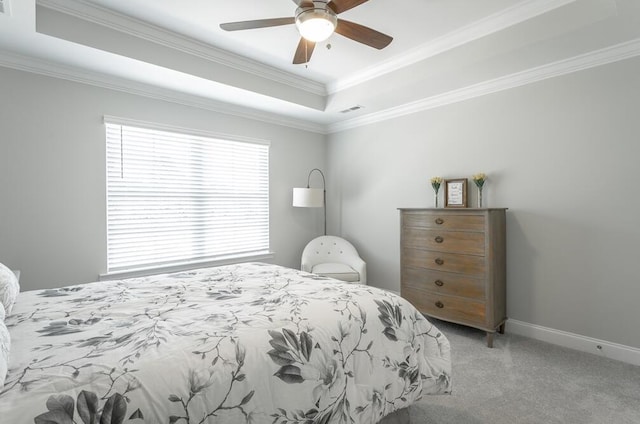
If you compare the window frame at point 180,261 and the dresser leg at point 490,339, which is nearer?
the dresser leg at point 490,339

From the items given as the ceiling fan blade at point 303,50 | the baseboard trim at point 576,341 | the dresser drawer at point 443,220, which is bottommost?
the baseboard trim at point 576,341

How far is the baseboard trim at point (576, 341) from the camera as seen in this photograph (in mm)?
2512

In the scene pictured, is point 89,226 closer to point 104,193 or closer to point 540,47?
point 104,193

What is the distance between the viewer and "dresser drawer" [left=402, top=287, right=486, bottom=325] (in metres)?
2.87

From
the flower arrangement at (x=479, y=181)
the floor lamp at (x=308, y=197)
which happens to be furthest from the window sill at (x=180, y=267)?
the flower arrangement at (x=479, y=181)

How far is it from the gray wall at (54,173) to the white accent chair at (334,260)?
225 cm

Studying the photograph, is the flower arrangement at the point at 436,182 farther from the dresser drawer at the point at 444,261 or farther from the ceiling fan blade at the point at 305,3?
the ceiling fan blade at the point at 305,3

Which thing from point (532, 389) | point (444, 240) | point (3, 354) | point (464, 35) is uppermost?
point (464, 35)

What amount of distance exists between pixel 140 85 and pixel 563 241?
4317 millimetres

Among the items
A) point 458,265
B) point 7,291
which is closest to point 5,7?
point 7,291

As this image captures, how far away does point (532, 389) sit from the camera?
7.09 ft

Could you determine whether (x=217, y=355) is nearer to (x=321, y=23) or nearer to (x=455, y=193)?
(x=321, y=23)

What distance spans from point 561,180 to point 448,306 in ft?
5.03

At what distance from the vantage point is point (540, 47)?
2.57 metres
